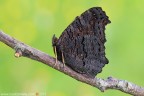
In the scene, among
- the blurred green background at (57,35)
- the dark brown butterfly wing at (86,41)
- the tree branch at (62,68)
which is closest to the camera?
the tree branch at (62,68)

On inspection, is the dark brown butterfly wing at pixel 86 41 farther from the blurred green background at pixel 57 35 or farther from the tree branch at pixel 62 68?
the blurred green background at pixel 57 35

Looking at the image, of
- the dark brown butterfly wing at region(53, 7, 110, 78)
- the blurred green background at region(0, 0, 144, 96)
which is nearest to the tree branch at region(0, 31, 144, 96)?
the dark brown butterfly wing at region(53, 7, 110, 78)

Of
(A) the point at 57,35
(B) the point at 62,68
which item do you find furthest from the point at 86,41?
(A) the point at 57,35

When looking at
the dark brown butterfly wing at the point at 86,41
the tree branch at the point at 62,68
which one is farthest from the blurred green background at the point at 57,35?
the tree branch at the point at 62,68

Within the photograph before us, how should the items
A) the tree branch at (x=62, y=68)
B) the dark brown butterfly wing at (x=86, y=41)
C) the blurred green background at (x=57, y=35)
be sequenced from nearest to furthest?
the tree branch at (x=62, y=68) < the dark brown butterfly wing at (x=86, y=41) < the blurred green background at (x=57, y=35)

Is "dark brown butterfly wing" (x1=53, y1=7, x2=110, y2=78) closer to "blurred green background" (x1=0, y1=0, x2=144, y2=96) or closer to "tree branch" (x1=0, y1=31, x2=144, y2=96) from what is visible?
"tree branch" (x1=0, y1=31, x2=144, y2=96)

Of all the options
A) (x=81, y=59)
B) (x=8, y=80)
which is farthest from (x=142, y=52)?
(x=81, y=59)

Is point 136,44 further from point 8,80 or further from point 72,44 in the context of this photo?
point 72,44
